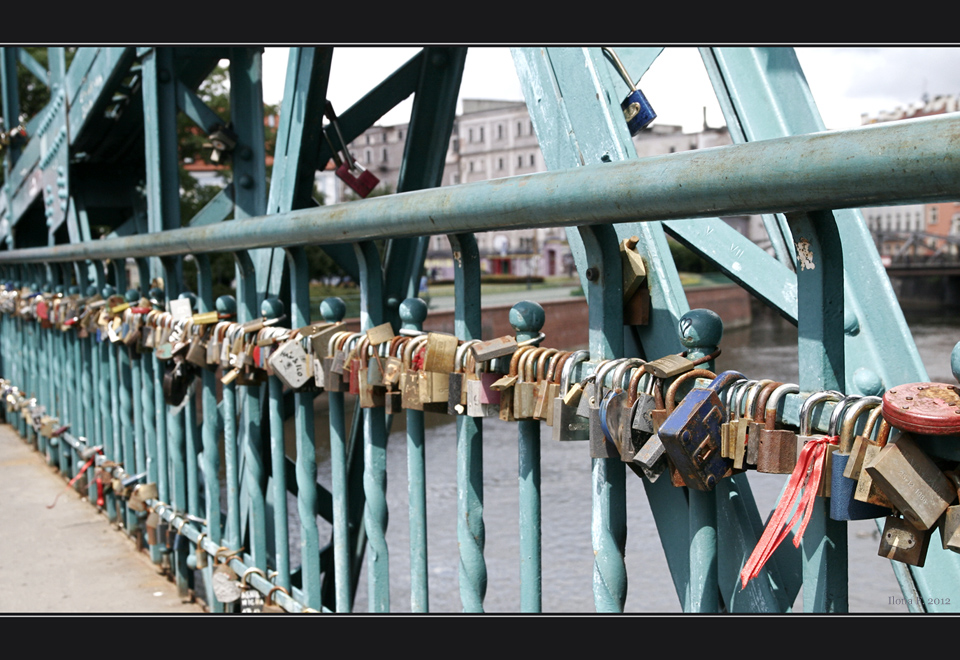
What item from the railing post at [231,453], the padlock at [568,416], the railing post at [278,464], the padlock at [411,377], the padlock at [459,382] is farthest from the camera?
the railing post at [231,453]

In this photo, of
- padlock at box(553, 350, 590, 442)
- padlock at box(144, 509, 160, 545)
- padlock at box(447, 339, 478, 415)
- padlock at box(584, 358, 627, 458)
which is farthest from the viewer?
padlock at box(144, 509, 160, 545)

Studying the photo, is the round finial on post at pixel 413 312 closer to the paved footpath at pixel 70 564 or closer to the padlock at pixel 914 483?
the padlock at pixel 914 483

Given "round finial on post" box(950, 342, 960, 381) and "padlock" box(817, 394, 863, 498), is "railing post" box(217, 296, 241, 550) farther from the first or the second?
"round finial on post" box(950, 342, 960, 381)

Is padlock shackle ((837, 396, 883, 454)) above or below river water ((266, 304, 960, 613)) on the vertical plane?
above

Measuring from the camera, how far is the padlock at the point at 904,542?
1.04m

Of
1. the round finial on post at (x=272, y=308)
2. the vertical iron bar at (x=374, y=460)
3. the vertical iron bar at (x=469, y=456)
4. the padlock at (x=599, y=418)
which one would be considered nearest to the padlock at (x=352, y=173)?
the round finial on post at (x=272, y=308)

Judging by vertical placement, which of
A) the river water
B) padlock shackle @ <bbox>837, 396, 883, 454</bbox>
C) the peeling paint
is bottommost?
the river water

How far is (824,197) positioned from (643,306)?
0.62 m

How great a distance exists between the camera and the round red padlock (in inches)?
38.0

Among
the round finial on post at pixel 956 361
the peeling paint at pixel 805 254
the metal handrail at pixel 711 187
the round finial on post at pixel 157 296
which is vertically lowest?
the round finial on post at pixel 956 361

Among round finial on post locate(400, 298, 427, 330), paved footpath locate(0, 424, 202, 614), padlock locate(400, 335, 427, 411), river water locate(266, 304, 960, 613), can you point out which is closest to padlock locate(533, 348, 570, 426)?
padlock locate(400, 335, 427, 411)

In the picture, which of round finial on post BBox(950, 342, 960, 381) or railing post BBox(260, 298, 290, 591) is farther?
railing post BBox(260, 298, 290, 591)

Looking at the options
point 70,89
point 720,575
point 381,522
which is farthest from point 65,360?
point 720,575

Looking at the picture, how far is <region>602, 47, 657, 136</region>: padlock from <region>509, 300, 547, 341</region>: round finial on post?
879mm
